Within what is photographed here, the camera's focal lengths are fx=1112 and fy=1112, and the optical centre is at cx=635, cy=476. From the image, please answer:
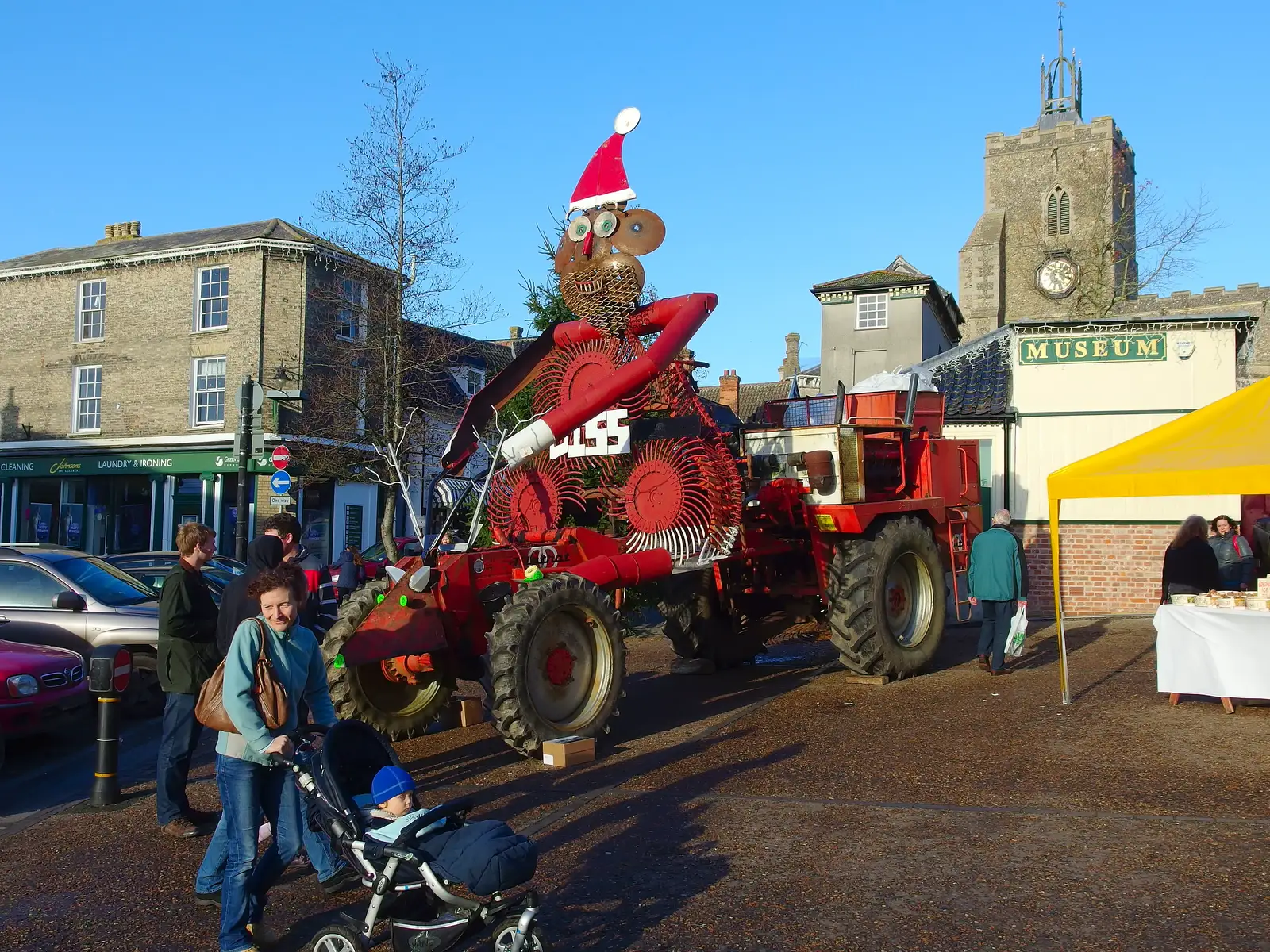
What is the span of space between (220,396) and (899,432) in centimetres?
2220

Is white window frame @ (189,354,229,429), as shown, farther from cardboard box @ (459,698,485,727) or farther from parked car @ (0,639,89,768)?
cardboard box @ (459,698,485,727)

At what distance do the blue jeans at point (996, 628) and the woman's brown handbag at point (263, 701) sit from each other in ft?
26.7

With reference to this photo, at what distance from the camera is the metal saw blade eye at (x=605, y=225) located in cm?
943

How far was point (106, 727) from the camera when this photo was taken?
729cm

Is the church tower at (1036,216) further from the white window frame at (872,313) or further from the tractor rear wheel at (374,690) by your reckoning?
the tractor rear wheel at (374,690)

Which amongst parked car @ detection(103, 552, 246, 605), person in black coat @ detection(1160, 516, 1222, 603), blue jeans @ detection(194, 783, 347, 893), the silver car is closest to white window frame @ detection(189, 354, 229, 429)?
parked car @ detection(103, 552, 246, 605)

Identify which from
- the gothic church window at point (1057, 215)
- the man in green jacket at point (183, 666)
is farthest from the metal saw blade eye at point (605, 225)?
the gothic church window at point (1057, 215)

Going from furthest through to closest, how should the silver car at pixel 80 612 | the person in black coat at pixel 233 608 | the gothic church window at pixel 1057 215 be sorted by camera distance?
the gothic church window at pixel 1057 215 < the silver car at pixel 80 612 < the person in black coat at pixel 233 608

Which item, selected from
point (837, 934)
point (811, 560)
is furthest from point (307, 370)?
point (837, 934)

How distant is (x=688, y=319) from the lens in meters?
9.15

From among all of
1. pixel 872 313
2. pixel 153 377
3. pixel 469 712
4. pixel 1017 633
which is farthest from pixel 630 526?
pixel 872 313

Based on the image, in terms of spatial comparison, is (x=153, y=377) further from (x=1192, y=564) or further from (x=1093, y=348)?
(x=1192, y=564)

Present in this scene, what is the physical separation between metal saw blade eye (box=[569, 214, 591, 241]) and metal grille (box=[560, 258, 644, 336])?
282 millimetres

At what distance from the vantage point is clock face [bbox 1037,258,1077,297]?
57469mm
